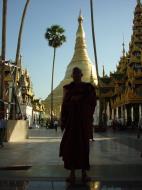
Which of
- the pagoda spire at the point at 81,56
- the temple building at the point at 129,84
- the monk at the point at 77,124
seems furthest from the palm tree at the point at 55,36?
the monk at the point at 77,124

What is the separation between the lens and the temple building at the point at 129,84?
58.2m

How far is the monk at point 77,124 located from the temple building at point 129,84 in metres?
48.8

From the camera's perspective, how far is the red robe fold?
7621mm

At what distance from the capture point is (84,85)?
7.96m

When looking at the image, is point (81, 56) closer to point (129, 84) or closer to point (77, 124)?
point (129, 84)

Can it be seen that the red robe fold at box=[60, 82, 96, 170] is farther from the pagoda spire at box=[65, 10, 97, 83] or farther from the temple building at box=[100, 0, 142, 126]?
the pagoda spire at box=[65, 10, 97, 83]

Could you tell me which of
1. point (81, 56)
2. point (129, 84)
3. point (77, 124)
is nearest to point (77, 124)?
point (77, 124)

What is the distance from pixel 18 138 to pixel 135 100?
35.0m

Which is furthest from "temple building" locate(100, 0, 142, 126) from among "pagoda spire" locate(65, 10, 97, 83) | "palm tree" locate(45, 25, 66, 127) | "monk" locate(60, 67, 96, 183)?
"monk" locate(60, 67, 96, 183)

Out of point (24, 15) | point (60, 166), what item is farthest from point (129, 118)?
point (60, 166)

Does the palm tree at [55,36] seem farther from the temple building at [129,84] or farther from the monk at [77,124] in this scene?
the monk at [77,124]

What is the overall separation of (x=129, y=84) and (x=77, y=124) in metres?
53.2

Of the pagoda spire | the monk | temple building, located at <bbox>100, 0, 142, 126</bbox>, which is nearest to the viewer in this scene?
the monk

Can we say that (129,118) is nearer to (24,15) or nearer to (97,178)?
(24,15)
